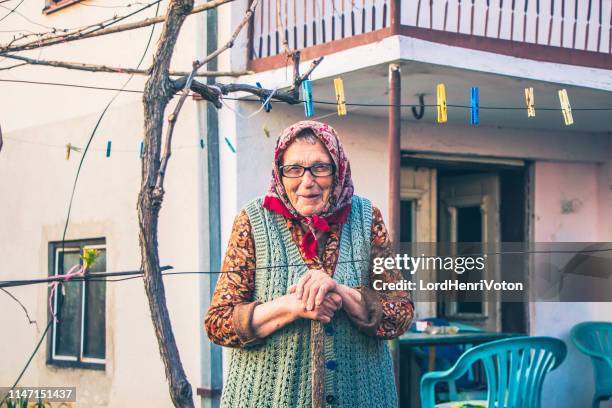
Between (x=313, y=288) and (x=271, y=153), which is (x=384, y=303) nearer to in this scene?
(x=313, y=288)

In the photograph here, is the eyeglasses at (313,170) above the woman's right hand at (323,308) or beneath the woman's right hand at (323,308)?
above

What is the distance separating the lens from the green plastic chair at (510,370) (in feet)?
19.2

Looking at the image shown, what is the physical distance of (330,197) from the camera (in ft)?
10.7

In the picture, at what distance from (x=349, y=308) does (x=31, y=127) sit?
21.2 feet

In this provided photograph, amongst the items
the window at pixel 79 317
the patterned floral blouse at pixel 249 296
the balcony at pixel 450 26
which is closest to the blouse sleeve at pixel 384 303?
the patterned floral blouse at pixel 249 296

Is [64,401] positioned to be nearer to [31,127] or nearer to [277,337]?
[31,127]

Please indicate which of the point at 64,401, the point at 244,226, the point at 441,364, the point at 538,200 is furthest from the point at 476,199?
the point at 244,226

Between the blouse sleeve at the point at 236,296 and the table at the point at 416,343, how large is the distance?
12.4ft

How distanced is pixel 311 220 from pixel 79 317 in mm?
5769

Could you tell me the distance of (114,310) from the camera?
8102 millimetres

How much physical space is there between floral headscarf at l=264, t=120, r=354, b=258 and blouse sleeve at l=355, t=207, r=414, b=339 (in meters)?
0.14

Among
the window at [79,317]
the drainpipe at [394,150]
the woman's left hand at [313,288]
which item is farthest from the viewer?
the window at [79,317]

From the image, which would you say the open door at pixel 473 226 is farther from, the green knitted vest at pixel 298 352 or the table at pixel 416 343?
the green knitted vest at pixel 298 352

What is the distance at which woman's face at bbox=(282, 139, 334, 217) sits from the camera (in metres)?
3.23
